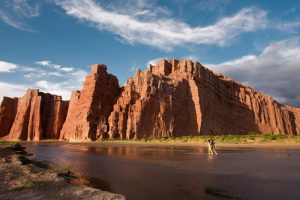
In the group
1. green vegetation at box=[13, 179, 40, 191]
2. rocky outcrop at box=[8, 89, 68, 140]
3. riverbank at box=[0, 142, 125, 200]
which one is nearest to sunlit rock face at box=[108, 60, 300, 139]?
rocky outcrop at box=[8, 89, 68, 140]

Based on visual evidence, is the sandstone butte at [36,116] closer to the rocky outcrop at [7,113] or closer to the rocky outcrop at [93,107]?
Answer: the rocky outcrop at [7,113]

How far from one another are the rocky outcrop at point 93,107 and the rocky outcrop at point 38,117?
38.4ft

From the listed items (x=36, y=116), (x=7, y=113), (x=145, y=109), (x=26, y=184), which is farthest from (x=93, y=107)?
(x=26, y=184)

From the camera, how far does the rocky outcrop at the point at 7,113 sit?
119125mm

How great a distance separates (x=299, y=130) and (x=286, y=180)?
162 m

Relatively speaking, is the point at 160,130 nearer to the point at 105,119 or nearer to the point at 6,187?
the point at 105,119

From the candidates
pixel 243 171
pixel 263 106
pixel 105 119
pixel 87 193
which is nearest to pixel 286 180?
pixel 243 171

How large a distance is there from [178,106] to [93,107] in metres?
27.8

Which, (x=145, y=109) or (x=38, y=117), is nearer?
(x=145, y=109)

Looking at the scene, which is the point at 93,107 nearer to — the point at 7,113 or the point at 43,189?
the point at 7,113

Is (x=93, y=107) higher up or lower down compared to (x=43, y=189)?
higher up

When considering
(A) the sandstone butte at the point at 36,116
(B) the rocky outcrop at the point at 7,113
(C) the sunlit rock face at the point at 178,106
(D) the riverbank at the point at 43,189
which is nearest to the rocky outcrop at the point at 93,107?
(C) the sunlit rock face at the point at 178,106

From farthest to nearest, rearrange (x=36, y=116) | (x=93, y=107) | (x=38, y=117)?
(x=36, y=116) < (x=38, y=117) < (x=93, y=107)

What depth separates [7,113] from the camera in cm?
12200
